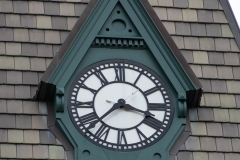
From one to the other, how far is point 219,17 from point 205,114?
1.60 meters

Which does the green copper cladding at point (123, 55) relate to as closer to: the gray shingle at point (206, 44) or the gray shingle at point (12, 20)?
the gray shingle at point (206, 44)

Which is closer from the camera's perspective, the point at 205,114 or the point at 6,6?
the point at 205,114

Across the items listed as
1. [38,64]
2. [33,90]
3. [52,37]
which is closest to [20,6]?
[52,37]

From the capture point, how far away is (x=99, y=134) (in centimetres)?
1878

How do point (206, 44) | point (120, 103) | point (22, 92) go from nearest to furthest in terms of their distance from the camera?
point (120, 103) → point (22, 92) → point (206, 44)

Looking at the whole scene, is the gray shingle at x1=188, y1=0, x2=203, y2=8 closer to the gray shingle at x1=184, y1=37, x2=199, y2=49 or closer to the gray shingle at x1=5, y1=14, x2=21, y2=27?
the gray shingle at x1=184, y1=37, x2=199, y2=49

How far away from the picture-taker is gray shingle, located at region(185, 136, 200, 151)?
18984 mm

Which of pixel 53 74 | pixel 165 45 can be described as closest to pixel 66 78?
pixel 53 74

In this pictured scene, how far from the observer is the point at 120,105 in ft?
62.1

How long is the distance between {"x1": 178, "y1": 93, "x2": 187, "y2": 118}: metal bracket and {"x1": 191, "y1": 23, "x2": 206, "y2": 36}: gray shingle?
47.3 inches

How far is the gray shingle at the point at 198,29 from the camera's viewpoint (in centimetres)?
2005

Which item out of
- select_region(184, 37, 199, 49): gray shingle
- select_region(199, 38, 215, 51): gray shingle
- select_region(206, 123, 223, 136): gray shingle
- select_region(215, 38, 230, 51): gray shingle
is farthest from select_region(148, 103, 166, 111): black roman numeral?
select_region(215, 38, 230, 51): gray shingle

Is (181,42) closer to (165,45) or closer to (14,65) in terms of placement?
(165,45)

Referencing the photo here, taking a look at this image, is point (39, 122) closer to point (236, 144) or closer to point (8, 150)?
point (8, 150)
